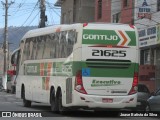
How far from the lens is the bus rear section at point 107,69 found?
18.4 metres

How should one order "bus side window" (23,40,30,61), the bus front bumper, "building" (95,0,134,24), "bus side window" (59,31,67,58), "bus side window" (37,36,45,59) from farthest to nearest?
"building" (95,0,134,24) < "bus side window" (23,40,30,61) < "bus side window" (37,36,45,59) < "bus side window" (59,31,67,58) < the bus front bumper

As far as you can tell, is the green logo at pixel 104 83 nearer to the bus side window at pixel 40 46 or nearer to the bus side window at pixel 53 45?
the bus side window at pixel 53 45

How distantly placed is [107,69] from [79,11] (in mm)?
33837

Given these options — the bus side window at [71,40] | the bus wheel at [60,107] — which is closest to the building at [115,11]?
the bus side window at [71,40]

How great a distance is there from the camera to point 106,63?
18.6m

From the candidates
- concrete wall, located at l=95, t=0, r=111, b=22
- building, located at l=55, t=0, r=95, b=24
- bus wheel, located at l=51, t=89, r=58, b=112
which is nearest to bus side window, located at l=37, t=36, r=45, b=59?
bus wheel, located at l=51, t=89, r=58, b=112

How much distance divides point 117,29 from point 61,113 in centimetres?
405

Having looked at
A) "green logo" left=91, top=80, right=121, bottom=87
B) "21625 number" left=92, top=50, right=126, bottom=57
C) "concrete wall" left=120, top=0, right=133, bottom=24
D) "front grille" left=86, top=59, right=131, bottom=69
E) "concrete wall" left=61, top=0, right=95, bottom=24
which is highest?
"concrete wall" left=61, top=0, right=95, bottom=24

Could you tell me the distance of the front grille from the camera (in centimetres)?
1852

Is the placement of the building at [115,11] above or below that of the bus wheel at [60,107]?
above

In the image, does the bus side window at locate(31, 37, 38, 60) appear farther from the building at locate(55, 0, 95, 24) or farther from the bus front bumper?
the building at locate(55, 0, 95, 24)

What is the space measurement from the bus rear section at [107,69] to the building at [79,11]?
32.8 metres

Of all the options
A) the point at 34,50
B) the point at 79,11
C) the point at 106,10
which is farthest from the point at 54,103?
the point at 79,11

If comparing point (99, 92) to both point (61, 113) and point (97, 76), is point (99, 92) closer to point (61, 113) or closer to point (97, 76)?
point (97, 76)
